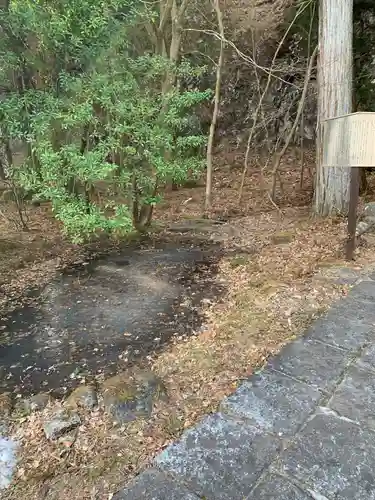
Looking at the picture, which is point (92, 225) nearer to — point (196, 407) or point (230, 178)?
point (196, 407)

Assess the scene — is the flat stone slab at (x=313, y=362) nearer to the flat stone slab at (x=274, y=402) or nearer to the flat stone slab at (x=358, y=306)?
the flat stone slab at (x=274, y=402)

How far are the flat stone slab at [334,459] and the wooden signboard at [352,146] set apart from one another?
7.61 feet

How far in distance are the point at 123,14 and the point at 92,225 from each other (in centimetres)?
244

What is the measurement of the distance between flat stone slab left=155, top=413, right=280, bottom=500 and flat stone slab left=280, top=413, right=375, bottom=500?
110 mm

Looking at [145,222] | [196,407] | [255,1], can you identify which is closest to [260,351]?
[196,407]

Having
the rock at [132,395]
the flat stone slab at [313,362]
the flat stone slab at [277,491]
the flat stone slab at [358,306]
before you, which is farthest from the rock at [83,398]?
the flat stone slab at [358,306]

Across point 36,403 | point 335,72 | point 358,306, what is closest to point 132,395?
point 36,403

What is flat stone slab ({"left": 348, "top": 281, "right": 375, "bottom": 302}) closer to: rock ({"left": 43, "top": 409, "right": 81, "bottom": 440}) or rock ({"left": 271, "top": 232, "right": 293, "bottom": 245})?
rock ({"left": 271, "top": 232, "right": 293, "bottom": 245})

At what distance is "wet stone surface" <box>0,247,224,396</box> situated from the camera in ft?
9.43

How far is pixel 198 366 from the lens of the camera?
2539 mm

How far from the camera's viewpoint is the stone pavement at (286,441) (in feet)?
5.05

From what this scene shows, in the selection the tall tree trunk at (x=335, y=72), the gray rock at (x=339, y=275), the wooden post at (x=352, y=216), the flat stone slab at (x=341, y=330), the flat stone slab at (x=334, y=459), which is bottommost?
the flat stone slab at (x=334, y=459)

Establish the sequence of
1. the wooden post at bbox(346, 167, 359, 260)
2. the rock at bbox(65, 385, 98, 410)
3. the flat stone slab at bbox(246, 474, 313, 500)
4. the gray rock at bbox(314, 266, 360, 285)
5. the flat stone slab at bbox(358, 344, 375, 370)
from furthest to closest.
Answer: the wooden post at bbox(346, 167, 359, 260), the gray rock at bbox(314, 266, 360, 285), the rock at bbox(65, 385, 98, 410), the flat stone slab at bbox(358, 344, 375, 370), the flat stone slab at bbox(246, 474, 313, 500)

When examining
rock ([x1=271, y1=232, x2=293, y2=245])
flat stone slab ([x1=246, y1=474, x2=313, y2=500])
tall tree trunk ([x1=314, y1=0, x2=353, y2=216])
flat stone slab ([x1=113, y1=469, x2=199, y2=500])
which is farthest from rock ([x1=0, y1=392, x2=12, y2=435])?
tall tree trunk ([x1=314, y1=0, x2=353, y2=216])
